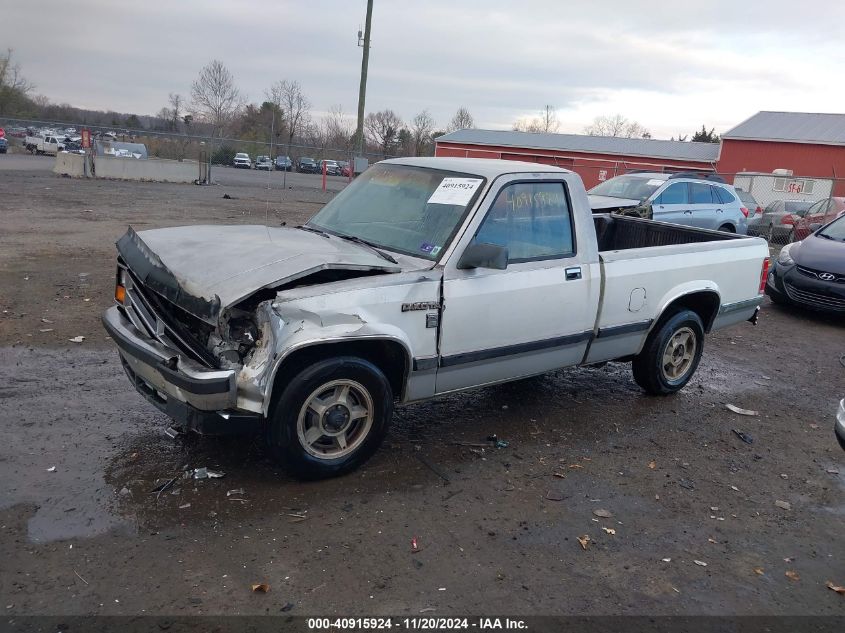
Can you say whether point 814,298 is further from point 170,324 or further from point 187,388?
point 187,388

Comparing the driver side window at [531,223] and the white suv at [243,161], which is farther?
the white suv at [243,161]

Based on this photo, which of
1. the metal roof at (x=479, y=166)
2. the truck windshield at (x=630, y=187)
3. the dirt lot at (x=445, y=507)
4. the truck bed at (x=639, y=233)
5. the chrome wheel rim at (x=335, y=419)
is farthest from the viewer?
the truck windshield at (x=630, y=187)

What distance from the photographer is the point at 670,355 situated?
615 centimetres

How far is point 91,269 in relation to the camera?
30.8 feet

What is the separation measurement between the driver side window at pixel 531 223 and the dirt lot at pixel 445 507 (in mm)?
1407

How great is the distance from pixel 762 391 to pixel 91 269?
837 cm

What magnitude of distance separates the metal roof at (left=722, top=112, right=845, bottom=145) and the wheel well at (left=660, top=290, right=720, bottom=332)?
111ft

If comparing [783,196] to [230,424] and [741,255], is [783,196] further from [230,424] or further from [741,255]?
[230,424]

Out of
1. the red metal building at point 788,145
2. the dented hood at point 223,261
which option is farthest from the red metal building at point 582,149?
the dented hood at point 223,261

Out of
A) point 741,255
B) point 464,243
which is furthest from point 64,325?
point 741,255

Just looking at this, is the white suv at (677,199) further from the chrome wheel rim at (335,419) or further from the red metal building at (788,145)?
the red metal building at (788,145)

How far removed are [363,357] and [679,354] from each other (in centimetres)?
336

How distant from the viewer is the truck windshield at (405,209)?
466 cm

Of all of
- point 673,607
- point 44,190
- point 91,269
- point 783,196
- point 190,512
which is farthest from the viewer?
point 783,196
